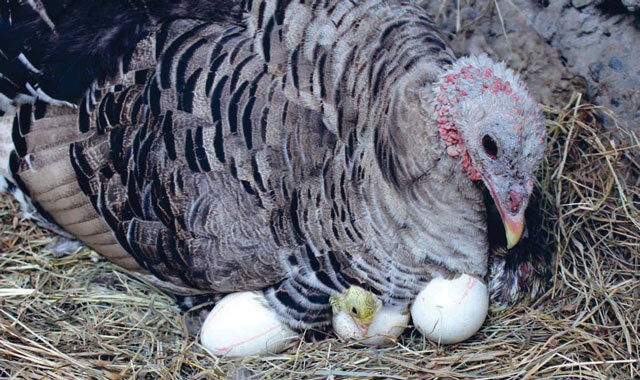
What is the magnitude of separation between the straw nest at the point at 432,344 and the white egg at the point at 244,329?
2.3 inches

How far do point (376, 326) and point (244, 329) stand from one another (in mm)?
552

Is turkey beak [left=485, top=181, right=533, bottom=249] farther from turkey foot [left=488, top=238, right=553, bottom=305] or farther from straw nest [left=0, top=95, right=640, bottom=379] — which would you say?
straw nest [left=0, top=95, right=640, bottom=379]

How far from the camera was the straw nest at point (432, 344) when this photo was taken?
294cm

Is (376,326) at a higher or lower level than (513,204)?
lower

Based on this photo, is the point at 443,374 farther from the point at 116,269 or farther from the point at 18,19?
the point at 18,19

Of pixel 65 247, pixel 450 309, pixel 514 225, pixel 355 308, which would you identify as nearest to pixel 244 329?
pixel 355 308

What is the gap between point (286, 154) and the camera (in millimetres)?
2932

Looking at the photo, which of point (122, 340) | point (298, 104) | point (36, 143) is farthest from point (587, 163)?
point (36, 143)

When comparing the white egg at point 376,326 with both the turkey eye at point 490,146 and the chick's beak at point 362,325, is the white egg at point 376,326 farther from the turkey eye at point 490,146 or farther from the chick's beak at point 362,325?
the turkey eye at point 490,146

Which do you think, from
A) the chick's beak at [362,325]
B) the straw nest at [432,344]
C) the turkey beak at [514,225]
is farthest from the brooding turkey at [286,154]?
the straw nest at [432,344]

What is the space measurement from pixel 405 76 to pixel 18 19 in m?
1.82

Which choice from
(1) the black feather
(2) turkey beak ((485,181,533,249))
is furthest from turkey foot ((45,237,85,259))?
(2) turkey beak ((485,181,533,249))

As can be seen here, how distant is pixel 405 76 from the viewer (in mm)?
2922

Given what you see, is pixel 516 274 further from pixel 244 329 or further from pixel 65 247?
pixel 65 247
